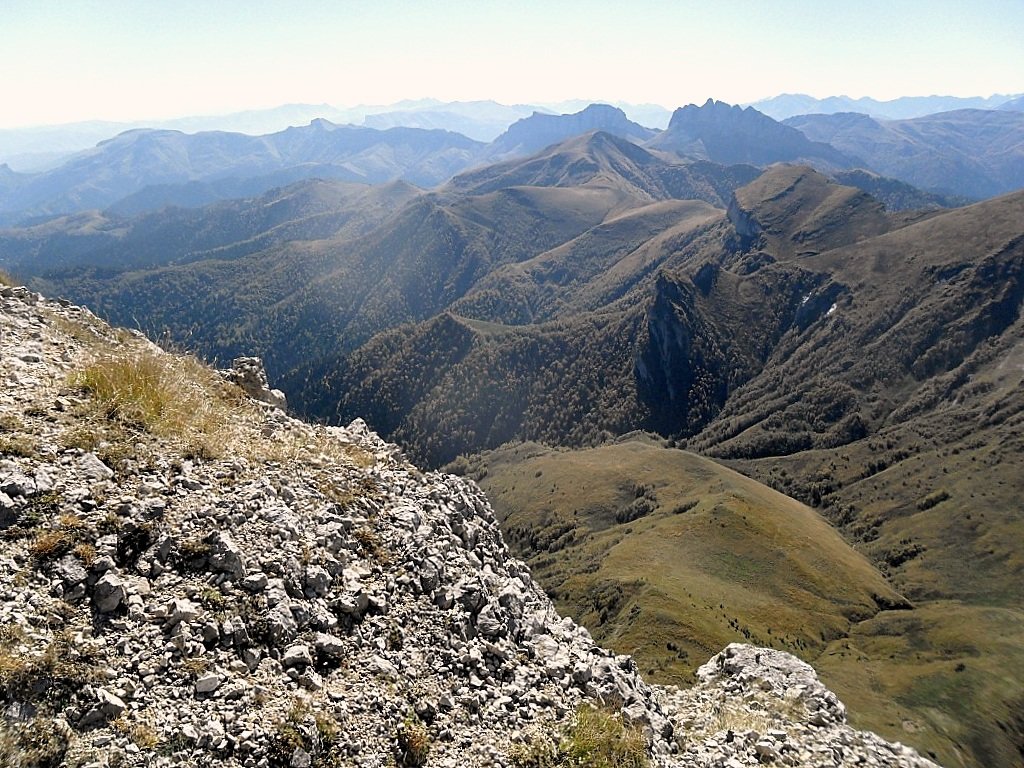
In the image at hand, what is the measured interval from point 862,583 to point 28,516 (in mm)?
160894

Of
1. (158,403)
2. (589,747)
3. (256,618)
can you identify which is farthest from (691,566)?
(256,618)

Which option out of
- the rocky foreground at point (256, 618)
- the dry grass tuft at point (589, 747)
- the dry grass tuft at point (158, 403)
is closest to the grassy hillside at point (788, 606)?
the dry grass tuft at point (589, 747)

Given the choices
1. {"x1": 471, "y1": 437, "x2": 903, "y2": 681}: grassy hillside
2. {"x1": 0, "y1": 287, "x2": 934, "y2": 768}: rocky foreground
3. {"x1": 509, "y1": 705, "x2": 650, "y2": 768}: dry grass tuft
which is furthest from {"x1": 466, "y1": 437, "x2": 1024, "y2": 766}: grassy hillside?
{"x1": 0, "y1": 287, "x2": 934, "y2": 768}: rocky foreground

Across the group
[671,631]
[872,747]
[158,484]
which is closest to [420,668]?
[158,484]

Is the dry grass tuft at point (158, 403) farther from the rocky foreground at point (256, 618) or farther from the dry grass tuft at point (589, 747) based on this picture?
the dry grass tuft at point (589, 747)

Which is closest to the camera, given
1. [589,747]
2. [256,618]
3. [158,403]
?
[256,618]

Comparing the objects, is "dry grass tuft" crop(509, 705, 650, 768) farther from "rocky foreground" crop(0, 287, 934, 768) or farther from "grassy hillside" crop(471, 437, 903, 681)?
"grassy hillside" crop(471, 437, 903, 681)

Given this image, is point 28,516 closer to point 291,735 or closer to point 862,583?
point 291,735

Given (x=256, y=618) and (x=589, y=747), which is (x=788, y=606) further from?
(x=256, y=618)

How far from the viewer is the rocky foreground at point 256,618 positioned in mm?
9359

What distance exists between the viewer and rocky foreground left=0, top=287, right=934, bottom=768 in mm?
9359

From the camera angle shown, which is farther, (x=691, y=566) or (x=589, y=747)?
(x=691, y=566)

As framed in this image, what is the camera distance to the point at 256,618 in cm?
1146

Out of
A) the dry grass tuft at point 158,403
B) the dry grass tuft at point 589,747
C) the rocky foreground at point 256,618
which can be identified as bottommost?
the dry grass tuft at point 589,747
